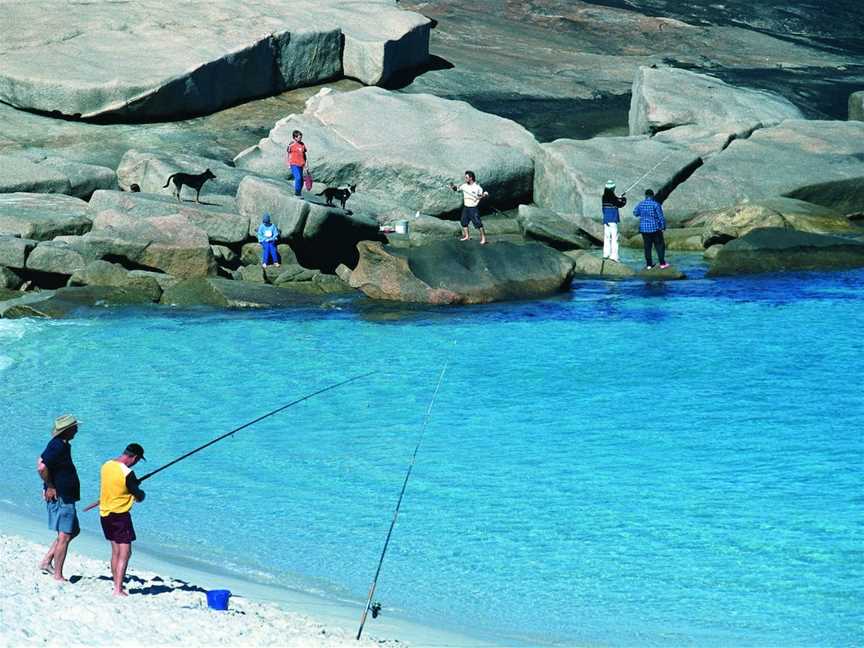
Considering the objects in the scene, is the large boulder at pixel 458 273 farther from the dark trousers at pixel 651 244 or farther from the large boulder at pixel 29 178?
the large boulder at pixel 29 178

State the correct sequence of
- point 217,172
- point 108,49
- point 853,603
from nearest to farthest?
point 853,603
point 217,172
point 108,49

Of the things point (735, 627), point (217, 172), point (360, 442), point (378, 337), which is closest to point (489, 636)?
point (735, 627)

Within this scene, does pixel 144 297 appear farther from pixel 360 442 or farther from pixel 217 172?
pixel 360 442

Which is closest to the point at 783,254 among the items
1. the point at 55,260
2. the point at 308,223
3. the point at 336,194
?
the point at 336,194

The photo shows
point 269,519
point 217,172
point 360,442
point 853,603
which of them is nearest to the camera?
point 853,603

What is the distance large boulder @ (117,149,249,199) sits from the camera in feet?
91.1

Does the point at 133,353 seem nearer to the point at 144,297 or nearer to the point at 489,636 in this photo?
the point at 144,297

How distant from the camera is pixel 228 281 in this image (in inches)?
931

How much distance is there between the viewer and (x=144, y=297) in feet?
77.0

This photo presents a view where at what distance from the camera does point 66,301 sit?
902 inches

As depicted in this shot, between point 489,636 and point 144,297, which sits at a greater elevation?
point 489,636

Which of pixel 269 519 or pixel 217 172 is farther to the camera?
pixel 217 172

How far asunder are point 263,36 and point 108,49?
3.76m

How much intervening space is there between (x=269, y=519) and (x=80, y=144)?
1981cm
